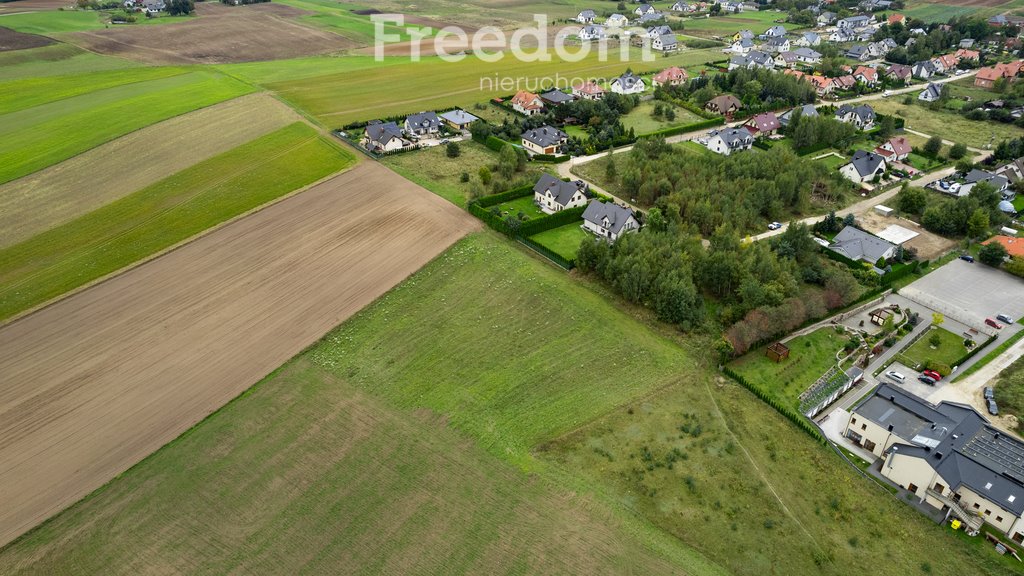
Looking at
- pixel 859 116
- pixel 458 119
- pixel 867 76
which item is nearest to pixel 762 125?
pixel 859 116

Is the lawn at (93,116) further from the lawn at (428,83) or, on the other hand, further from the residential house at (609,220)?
the residential house at (609,220)

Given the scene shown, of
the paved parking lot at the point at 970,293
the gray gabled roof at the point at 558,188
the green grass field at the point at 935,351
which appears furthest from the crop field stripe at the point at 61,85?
the paved parking lot at the point at 970,293

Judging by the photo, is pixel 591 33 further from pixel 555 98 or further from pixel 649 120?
pixel 649 120

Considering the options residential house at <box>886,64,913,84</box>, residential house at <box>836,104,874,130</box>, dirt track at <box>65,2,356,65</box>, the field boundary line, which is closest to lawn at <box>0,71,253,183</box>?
dirt track at <box>65,2,356,65</box>

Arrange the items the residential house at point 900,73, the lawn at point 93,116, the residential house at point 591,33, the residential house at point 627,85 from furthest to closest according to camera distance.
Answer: the residential house at point 591,33 < the residential house at point 900,73 < the residential house at point 627,85 < the lawn at point 93,116

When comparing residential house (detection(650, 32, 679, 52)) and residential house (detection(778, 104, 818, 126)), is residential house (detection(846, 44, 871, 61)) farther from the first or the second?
residential house (detection(778, 104, 818, 126))

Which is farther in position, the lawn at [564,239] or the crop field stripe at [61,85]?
the crop field stripe at [61,85]
